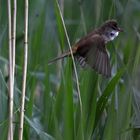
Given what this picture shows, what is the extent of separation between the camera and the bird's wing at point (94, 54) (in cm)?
183

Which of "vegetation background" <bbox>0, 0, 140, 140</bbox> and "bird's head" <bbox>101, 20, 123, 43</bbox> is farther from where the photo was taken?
"bird's head" <bbox>101, 20, 123, 43</bbox>

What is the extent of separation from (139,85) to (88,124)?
23.5 inches

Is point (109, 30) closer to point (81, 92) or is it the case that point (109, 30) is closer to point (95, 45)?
point (95, 45)

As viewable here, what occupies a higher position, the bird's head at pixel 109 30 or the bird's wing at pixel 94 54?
the bird's head at pixel 109 30

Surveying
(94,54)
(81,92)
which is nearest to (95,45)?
(94,54)

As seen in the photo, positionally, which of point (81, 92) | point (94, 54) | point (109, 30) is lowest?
point (81, 92)

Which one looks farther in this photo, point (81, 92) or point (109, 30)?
point (109, 30)

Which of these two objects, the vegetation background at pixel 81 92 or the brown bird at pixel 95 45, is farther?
the brown bird at pixel 95 45

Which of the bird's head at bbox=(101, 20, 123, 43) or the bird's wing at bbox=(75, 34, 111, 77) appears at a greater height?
the bird's head at bbox=(101, 20, 123, 43)

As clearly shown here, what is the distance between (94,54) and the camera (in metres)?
1.94

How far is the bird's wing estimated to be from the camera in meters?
1.83

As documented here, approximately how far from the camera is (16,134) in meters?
1.92

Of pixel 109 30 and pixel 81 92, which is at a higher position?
pixel 109 30

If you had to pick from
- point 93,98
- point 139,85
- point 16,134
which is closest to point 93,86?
point 93,98
